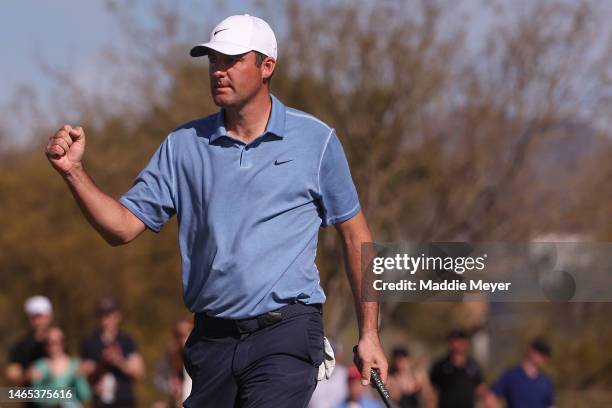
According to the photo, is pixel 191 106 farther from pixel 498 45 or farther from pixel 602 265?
pixel 602 265

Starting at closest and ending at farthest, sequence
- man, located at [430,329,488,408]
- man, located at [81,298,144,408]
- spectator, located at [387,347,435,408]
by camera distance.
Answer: man, located at [81,298,144,408], man, located at [430,329,488,408], spectator, located at [387,347,435,408]

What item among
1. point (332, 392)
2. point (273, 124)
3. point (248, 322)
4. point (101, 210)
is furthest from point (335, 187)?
point (332, 392)

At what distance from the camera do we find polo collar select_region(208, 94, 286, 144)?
543 cm

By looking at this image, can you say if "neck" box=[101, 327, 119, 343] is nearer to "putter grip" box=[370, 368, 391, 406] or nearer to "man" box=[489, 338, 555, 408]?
"man" box=[489, 338, 555, 408]

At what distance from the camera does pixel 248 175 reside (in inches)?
209

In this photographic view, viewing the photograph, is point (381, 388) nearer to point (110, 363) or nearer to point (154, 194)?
point (154, 194)

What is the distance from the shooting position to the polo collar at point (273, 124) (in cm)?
543

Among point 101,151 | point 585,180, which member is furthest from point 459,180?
point 101,151

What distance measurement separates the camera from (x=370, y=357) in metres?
5.53

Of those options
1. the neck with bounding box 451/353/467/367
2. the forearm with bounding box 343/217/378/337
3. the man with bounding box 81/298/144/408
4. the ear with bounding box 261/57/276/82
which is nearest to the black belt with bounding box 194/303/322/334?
the forearm with bounding box 343/217/378/337

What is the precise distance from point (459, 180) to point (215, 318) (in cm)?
1713

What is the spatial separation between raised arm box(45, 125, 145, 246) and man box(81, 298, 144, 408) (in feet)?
24.0

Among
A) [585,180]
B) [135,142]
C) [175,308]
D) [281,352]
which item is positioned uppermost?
[281,352]

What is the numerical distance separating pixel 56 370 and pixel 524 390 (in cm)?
521
